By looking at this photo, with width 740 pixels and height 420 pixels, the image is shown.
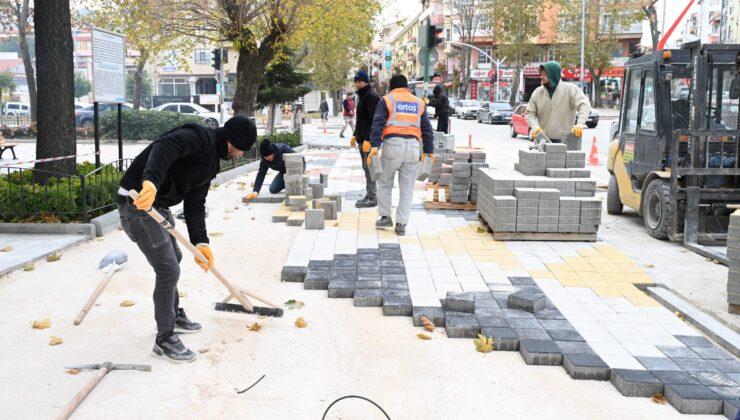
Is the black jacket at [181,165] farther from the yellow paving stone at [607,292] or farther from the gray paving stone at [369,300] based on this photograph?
the yellow paving stone at [607,292]

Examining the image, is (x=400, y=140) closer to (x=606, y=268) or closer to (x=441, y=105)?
(x=606, y=268)

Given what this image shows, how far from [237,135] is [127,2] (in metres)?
14.4

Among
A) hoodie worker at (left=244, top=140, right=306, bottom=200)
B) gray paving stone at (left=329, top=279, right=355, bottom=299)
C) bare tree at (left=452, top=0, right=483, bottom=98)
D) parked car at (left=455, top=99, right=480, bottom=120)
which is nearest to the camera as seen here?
gray paving stone at (left=329, top=279, right=355, bottom=299)

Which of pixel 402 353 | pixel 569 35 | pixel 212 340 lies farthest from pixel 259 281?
pixel 569 35

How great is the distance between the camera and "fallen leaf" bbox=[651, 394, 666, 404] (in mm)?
4168

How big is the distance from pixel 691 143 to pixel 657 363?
15.5ft

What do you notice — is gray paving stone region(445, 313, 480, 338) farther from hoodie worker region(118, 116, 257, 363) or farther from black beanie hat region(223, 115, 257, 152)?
black beanie hat region(223, 115, 257, 152)

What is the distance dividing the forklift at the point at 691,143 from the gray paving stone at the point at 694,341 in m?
2.99

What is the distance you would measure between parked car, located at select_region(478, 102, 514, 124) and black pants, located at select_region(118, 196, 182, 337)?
126ft

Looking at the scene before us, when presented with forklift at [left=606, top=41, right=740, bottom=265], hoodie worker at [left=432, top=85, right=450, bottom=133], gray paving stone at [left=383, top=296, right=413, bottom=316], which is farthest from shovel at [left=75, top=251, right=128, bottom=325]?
hoodie worker at [left=432, top=85, right=450, bottom=133]

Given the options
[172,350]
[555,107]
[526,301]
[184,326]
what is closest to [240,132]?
[172,350]

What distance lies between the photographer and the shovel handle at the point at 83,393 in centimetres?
382

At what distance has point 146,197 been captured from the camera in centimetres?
414

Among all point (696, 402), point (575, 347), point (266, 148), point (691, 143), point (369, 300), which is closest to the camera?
point (696, 402)
